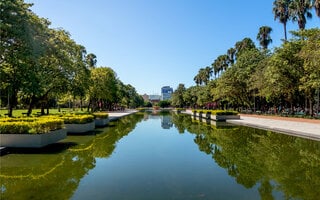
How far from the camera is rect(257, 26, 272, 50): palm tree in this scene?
163 ft

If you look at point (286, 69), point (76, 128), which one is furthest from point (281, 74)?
point (76, 128)

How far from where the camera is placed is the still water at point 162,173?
6801mm

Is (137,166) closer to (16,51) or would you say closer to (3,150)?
(3,150)

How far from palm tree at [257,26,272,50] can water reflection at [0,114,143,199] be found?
146 feet

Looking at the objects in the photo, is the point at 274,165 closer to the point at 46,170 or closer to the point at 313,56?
the point at 46,170

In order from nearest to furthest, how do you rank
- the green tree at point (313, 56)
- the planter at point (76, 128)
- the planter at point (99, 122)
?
the planter at point (76, 128)
the green tree at point (313, 56)
the planter at point (99, 122)

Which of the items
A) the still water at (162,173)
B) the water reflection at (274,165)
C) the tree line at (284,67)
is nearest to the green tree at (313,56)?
the tree line at (284,67)

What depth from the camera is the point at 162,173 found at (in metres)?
8.95

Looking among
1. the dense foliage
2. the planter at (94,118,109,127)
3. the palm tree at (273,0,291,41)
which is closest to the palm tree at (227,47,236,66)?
the dense foliage

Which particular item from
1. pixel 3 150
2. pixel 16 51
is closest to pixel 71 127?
pixel 16 51

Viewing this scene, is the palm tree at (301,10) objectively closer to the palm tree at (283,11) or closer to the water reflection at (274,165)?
the palm tree at (283,11)

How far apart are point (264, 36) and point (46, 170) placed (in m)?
49.3

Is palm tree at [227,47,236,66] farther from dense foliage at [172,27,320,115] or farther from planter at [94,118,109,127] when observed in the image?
planter at [94,118,109,127]

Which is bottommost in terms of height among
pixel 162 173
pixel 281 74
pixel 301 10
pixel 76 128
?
pixel 162 173
